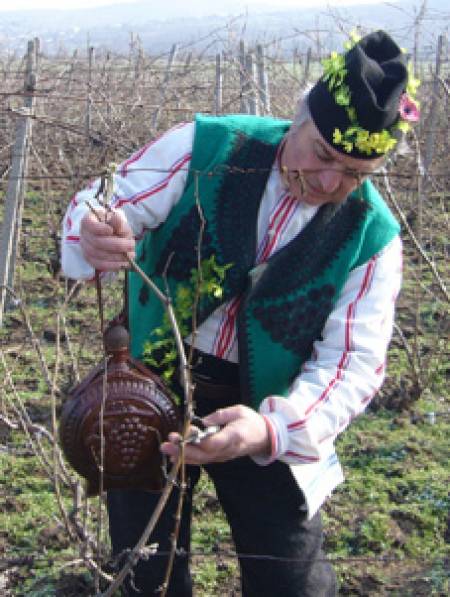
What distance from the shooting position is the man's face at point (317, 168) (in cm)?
175

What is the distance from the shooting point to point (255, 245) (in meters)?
1.91

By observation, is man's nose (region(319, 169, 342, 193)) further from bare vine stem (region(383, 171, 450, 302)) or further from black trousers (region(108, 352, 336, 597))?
bare vine stem (region(383, 171, 450, 302))

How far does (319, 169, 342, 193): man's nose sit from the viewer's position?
1.77 meters

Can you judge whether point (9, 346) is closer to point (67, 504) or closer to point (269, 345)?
point (67, 504)

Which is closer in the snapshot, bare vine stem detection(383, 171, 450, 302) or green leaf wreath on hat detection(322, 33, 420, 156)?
green leaf wreath on hat detection(322, 33, 420, 156)

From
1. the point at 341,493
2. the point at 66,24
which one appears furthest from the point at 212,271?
the point at 66,24

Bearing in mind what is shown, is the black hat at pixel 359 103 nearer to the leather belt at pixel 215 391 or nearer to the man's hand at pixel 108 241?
the man's hand at pixel 108 241

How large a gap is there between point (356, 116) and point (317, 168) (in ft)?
0.40

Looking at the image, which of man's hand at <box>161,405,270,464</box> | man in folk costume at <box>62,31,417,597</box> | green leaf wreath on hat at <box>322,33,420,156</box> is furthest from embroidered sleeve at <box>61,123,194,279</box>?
man's hand at <box>161,405,270,464</box>

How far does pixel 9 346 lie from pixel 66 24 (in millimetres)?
142839

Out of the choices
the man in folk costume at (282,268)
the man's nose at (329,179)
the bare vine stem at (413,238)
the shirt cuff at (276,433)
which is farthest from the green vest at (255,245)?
the bare vine stem at (413,238)

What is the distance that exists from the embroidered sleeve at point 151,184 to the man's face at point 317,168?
0.71 ft

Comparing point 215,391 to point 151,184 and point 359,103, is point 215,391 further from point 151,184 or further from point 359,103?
point 359,103

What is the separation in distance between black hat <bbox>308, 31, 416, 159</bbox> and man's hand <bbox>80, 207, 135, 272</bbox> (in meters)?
0.45
